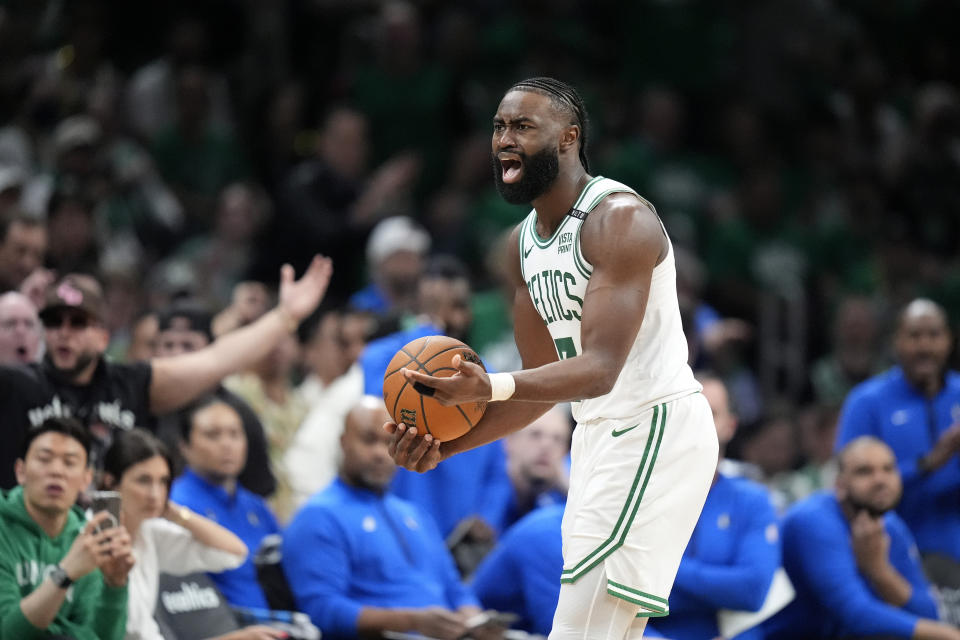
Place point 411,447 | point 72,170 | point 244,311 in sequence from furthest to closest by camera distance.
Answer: point 72,170
point 244,311
point 411,447

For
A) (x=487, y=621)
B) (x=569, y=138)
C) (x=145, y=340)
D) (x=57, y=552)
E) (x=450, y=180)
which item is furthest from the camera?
(x=450, y=180)

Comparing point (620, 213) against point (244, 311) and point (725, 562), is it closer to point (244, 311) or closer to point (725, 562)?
point (725, 562)

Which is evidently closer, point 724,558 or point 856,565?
point 724,558

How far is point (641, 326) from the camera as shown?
465cm

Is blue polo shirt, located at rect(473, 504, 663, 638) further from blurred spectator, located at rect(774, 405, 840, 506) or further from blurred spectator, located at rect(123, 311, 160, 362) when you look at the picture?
blurred spectator, located at rect(774, 405, 840, 506)

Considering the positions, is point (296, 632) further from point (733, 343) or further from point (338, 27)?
point (338, 27)

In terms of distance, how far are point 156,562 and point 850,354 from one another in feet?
22.9

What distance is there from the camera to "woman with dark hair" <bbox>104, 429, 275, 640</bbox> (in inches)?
238

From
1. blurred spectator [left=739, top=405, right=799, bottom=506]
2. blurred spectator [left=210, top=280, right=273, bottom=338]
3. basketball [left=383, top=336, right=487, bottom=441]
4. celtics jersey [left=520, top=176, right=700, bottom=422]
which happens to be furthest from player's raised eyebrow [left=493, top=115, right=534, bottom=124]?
blurred spectator [left=739, top=405, right=799, bottom=506]

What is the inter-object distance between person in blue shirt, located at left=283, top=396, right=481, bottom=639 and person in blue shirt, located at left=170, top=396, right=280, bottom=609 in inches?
9.1

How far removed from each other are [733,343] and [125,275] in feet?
15.4

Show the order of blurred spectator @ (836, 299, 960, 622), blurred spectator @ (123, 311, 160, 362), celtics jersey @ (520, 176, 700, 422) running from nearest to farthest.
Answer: celtics jersey @ (520, 176, 700, 422)
blurred spectator @ (123, 311, 160, 362)
blurred spectator @ (836, 299, 960, 622)

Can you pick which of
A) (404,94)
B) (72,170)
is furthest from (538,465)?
(404,94)

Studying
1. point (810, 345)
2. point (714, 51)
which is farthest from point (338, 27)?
point (810, 345)
